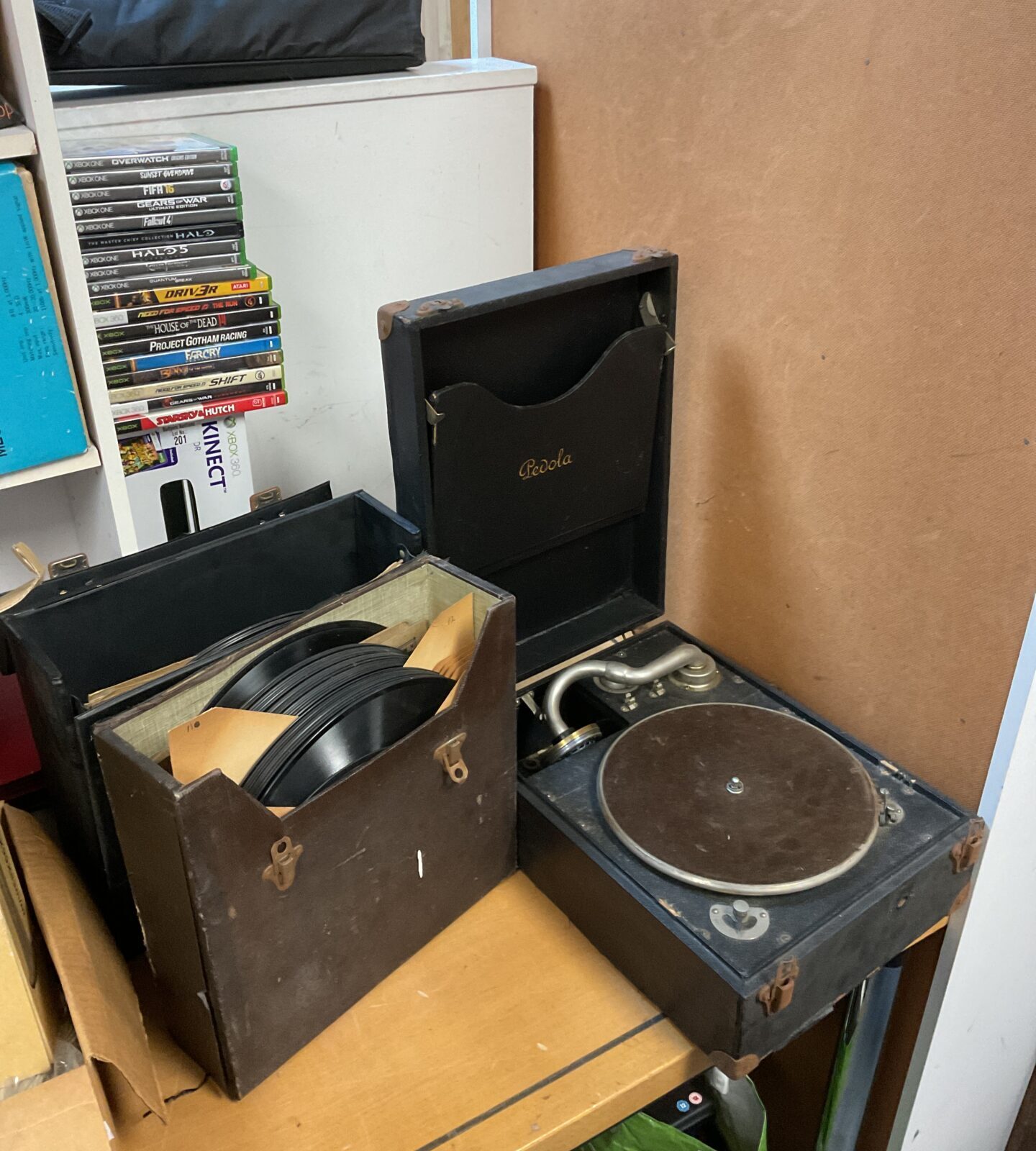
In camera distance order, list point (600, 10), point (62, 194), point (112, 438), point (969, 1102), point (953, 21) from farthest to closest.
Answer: point (969, 1102) → point (600, 10) → point (112, 438) → point (62, 194) → point (953, 21)

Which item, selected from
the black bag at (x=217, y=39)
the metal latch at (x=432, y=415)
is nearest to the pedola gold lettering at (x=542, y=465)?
the metal latch at (x=432, y=415)

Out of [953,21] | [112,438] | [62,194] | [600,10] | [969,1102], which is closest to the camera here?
[953,21]

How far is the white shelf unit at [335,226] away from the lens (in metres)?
1.12

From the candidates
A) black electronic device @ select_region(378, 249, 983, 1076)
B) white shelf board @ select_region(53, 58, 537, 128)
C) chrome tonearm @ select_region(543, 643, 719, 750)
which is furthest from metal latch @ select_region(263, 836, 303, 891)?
white shelf board @ select_region(53, 58, 537, 128)

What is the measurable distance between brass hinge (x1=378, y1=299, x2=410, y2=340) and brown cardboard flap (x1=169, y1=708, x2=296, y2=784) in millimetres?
371

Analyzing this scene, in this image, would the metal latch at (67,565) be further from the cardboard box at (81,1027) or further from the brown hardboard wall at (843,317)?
the brown hardboard wall at (843,317)

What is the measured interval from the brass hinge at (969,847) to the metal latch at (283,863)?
59cm

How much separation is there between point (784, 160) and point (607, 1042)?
0.82m

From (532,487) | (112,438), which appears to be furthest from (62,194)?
(532,487)

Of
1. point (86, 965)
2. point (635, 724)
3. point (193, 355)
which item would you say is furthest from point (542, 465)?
point (86, 965)

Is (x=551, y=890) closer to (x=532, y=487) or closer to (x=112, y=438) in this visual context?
(x=532, y=487)

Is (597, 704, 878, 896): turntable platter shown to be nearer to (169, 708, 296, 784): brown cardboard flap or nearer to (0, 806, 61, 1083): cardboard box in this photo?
(169, 708, 296, 784): brown cardboard flap

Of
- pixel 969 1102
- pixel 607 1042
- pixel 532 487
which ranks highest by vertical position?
pixel 532 487

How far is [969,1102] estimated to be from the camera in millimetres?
1275
